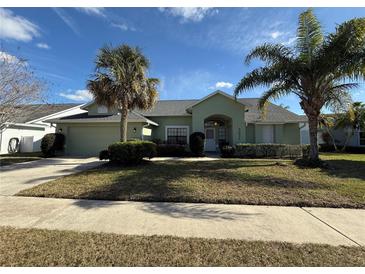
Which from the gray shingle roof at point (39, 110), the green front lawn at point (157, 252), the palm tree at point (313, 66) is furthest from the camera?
the palm tree at point (313, 66)

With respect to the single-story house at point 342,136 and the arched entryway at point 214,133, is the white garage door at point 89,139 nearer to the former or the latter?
the arched entryway at point 214,133

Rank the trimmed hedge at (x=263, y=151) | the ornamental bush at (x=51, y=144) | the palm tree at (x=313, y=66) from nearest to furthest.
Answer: the palm tree at (x=313, y=66) → the ornamental bush at (x=51, y=144) → the trimmed hedge at (x=263, y=151)

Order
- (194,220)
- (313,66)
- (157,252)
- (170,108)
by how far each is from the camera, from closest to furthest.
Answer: (157,252) < (194,220) < (313,66) < (170,108)

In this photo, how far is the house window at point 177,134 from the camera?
70.7 ft

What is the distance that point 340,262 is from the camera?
3469 mm

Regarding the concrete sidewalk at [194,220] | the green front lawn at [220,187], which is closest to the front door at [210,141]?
the green front lawn at [220,187]

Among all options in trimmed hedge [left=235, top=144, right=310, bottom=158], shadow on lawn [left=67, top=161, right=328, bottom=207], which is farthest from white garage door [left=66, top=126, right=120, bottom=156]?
trimmed hedge [left=235, top=144, right=310, bottom=158]

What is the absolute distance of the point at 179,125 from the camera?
71.4 feet

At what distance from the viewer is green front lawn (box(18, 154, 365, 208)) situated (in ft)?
22.3

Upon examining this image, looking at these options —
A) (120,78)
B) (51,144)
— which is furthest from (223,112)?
(51,144)

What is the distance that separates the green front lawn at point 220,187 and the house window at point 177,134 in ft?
35.3

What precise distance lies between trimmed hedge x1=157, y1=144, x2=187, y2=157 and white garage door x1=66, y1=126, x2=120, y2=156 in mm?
3870

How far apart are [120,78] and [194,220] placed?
10.6 meters

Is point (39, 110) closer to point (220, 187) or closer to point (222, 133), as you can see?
point (220, 187)
